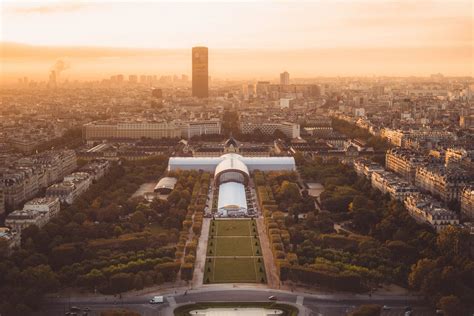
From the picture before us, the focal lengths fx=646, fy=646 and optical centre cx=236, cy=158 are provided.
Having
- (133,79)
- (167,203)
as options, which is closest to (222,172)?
(167,203)

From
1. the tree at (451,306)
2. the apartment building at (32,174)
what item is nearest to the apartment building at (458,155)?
the tree at (451,306)

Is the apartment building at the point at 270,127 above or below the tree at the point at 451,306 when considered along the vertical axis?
above

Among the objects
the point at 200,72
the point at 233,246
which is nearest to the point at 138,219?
the point at 233,246

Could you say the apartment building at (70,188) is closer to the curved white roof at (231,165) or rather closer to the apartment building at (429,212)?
the curved white roof at (231,165)

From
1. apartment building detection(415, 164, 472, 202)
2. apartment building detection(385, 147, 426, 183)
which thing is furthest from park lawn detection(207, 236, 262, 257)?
apartment building detection(385, 147, 426, 183)

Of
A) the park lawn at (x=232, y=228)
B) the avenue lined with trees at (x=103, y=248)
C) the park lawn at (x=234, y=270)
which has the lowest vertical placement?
the park lawn at (x=234, y=270)

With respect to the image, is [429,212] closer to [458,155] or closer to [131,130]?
[458,155]

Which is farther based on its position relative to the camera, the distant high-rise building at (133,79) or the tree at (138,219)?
the distant high-rise building at (133,79)
